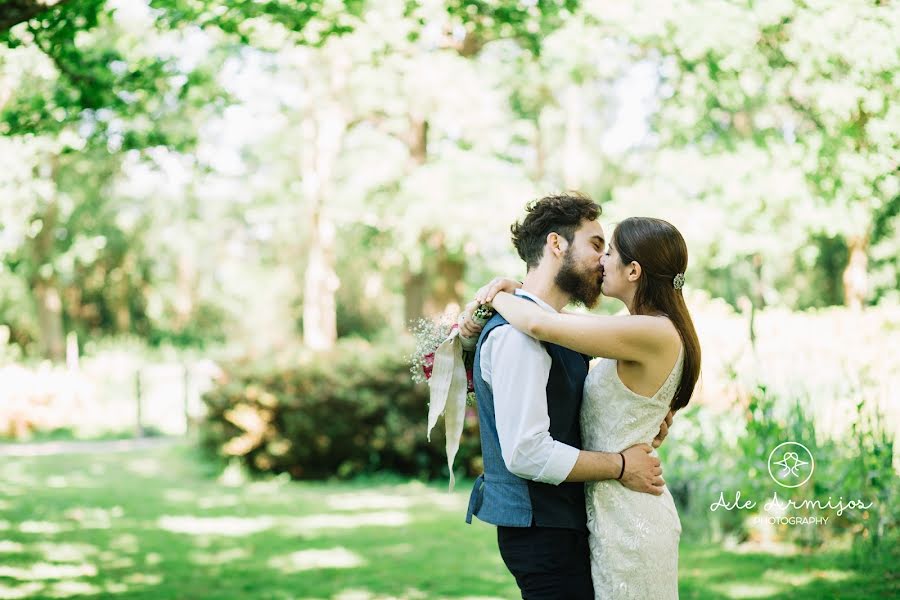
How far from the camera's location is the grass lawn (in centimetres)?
656

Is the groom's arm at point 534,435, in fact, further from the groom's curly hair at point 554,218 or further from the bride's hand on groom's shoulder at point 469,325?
the groom's curly hair at point 554,218

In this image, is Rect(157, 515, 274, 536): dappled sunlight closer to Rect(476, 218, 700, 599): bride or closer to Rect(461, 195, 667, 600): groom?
Rect(461, 195, 667, 600): groom

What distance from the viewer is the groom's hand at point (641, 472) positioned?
323cm

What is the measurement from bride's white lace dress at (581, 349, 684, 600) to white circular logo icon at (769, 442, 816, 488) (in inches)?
148

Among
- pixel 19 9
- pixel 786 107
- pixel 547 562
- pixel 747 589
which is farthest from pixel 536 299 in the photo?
pixel 786 107

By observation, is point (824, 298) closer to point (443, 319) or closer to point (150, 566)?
point (150, 566)

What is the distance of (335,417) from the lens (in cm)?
1305

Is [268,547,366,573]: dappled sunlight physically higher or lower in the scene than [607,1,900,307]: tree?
lower

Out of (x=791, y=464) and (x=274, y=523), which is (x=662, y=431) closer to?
(x=791, y=464)

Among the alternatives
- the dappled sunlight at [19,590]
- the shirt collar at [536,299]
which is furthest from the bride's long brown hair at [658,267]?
the dappled sunlight at [19,590]

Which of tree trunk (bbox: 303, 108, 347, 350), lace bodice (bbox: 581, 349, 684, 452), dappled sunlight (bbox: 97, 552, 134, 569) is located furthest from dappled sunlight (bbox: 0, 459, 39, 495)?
lace bodice (bbox: 581, 349, 684, 452)

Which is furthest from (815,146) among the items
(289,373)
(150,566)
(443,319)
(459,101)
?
(443,319)

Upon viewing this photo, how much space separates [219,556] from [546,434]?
5.73 metres

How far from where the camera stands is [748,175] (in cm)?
1959
